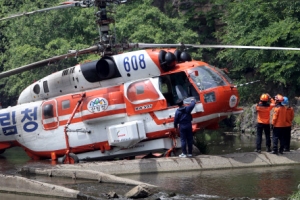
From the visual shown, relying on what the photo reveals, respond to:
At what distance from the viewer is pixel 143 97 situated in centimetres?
1695

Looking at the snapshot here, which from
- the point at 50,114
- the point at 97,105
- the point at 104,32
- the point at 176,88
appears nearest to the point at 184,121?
the point at 176,88

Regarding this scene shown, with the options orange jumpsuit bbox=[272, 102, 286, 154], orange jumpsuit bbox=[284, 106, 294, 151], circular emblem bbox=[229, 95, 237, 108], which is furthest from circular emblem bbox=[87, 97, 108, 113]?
orange jumpsuit bbox=[284, 106, 294, 151]

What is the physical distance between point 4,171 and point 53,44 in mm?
17244

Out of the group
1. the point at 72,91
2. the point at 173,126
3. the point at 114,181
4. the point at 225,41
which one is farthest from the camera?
the point at 225,41

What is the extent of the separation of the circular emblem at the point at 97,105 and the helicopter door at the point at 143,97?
617 mm

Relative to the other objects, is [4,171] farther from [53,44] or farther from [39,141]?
[53,44]

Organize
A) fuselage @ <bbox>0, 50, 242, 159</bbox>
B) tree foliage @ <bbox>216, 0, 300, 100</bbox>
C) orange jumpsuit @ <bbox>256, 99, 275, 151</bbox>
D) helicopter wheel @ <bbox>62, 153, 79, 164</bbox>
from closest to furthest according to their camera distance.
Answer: orange jumpsuit @ <bbox>256, 99, 275, 151</bbox>, fuselage @ <bbox>0, 50, 242, 159</bbox>, helicopter wheel @ <bbox>62, 153, 79, 164</bbox>, tree foliage @ <bbox>216, 0, 300, 100</bbox>

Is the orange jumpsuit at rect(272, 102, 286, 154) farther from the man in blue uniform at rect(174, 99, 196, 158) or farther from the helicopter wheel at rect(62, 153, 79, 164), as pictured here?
the helicopter wheel at rect(62, 153, 79, 164)

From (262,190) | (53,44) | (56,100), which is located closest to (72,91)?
(56,100)

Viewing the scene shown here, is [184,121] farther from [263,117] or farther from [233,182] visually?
[233,182]

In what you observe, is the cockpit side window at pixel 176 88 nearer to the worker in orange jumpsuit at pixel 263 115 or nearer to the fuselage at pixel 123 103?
the fuselage at pixel 123 103

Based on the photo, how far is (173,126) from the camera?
54.8 ft

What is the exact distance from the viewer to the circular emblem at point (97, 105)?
682 inches

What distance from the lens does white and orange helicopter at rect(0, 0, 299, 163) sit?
16672 millimetres
